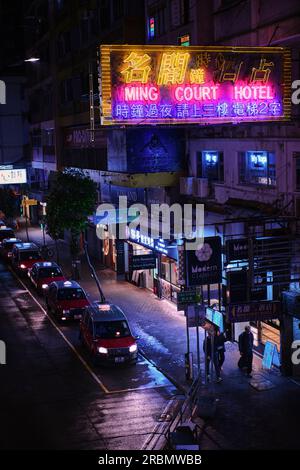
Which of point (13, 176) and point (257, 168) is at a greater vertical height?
point (13, 176)

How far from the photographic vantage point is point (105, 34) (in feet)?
135

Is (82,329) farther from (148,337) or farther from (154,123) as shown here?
(154,123)

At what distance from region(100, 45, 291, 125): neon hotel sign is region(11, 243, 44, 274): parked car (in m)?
25.2

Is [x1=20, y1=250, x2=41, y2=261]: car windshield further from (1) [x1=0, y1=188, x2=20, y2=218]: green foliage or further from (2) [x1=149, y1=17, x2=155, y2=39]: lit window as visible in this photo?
(1) [x1=0, y1=188, x2=20, y2=218]: green foliage

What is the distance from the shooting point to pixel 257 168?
26.6m

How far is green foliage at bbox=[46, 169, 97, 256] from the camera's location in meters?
39.9

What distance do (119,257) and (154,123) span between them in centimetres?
2137

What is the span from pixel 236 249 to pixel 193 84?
5.40 m

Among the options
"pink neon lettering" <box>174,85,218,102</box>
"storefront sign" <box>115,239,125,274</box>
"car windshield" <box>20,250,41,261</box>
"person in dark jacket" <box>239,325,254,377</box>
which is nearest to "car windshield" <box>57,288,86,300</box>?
"storefront sign" <box>115,239,125,274</box>

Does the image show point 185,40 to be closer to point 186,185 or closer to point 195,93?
point 186,185

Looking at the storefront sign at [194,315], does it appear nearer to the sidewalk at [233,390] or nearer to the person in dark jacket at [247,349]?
the person in dark jacket at [247,349]

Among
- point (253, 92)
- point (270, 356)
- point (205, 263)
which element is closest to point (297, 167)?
point (253, 92)

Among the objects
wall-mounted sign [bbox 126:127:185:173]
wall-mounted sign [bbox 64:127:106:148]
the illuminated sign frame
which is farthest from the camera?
the illuminated sign frame

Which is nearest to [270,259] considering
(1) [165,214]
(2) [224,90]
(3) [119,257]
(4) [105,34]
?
(2) [224,90]
